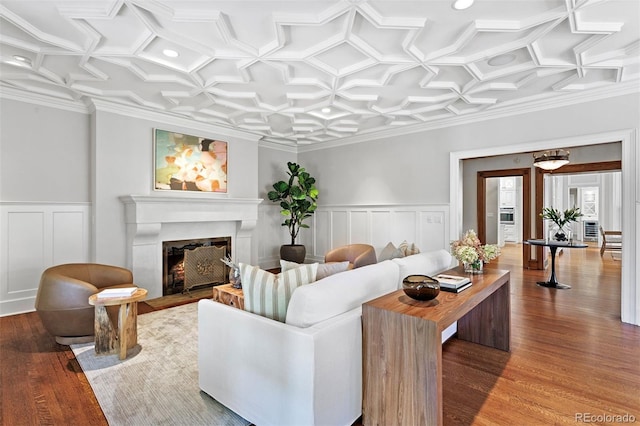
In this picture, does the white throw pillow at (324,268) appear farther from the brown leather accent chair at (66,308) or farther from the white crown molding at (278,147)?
the white crown molding at (278,147)

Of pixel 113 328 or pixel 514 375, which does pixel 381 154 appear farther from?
pixel 113 328

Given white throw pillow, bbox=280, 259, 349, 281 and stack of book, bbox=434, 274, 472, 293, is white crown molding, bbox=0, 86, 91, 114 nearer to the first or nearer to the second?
white throw pillow, bbox=280, 259, 349, 281

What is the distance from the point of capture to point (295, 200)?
6.32m

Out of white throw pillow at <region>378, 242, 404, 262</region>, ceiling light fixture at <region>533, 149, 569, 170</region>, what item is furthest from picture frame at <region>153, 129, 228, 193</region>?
ceiling light fixture at <region>533, 149, 569, 170</region>

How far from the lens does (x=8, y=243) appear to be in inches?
145

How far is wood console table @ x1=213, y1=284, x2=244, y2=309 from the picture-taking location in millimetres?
3010

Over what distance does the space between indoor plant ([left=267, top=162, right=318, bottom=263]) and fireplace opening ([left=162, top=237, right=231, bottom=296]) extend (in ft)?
4.44

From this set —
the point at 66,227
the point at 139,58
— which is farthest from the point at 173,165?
the point at 139,58

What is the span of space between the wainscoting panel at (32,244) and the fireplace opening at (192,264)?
1.05 m

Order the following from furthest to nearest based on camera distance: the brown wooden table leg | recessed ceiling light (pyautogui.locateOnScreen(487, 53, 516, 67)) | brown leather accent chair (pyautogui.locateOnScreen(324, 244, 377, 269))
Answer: brown leather accent chair (pyautogui.locateOnScreen(324, 244, 377, 269))
recessed ceiling light (pyautogui.locateOnScreen(487, 53, 516, 67))
the brown wooden table leg

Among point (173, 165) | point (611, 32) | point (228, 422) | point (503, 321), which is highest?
point (611, 32)

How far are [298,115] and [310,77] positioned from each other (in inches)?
53.3

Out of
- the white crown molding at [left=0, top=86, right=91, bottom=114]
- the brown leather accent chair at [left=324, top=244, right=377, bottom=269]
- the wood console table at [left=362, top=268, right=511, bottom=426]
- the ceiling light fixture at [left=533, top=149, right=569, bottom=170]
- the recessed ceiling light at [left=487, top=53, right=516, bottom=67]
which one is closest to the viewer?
the wood console table at [left=362, top=268, right=511, bottom=426]

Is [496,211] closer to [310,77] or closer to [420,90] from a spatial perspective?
[420,90]
